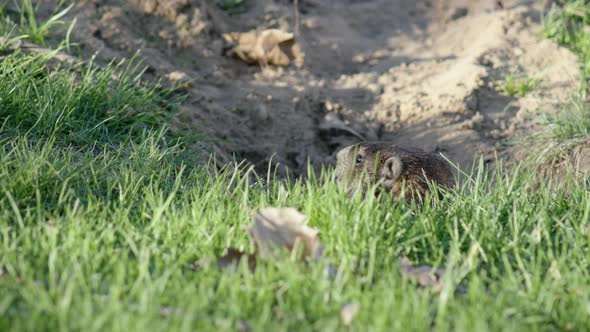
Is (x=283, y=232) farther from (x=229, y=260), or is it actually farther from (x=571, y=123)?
(x=571, y=123)

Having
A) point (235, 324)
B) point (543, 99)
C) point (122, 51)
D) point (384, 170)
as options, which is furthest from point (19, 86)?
point (543, 99)

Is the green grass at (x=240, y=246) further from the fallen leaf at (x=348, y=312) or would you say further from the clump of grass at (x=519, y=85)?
the clump of grass at (x=519, y=85)

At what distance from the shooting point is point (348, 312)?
2600mm

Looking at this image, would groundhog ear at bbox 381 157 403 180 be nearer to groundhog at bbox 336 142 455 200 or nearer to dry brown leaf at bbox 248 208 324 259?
groundhog at bbox 336 142 455 200

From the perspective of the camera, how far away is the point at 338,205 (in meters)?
3.33

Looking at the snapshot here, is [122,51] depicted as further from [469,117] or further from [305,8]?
[469,117]

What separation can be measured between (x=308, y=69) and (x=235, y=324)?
4669 mm

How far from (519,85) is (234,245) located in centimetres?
393

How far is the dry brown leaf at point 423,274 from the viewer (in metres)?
2.93

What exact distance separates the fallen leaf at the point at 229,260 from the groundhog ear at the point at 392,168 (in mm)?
1791

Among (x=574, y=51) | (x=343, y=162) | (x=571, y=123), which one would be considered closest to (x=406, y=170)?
(x=343, y=162)

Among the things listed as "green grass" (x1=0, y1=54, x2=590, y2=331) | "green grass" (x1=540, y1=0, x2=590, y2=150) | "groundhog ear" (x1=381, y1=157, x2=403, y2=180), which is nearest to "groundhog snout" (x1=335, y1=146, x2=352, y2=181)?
"groundhog ear" (x1=381, y1=157, x2=403, y2=180)

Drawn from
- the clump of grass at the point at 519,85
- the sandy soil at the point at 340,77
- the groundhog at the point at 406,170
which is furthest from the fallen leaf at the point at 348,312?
the clump of grass at the point at 519,85

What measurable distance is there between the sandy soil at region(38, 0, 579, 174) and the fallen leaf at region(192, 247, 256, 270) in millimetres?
2460
